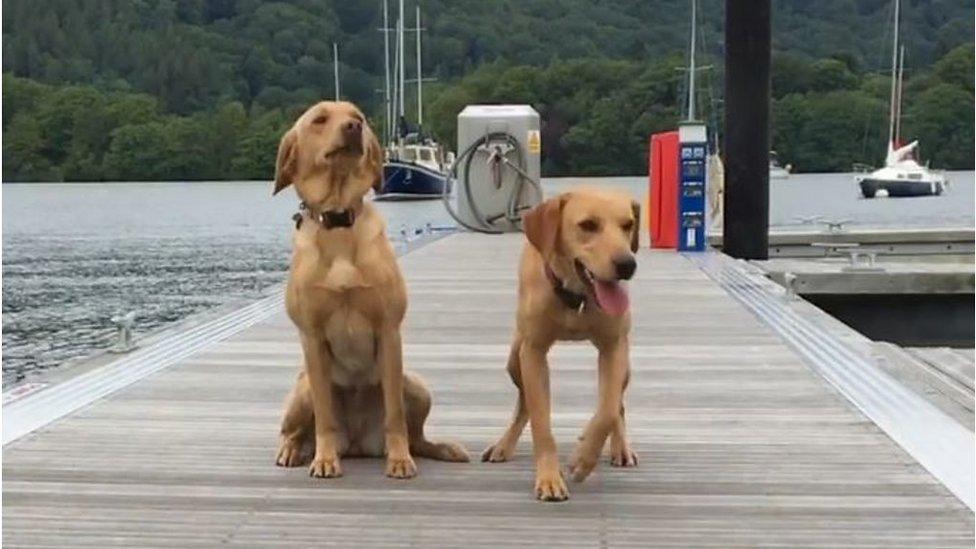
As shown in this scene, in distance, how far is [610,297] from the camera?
143 inches

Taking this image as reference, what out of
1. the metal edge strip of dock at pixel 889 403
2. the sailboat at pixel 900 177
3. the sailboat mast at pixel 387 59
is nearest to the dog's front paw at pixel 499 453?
the metal edge strip of dock at pixel 889 403

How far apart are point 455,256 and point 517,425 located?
8954 mm

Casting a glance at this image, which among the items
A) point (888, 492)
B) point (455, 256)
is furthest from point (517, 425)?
point (455, 256)

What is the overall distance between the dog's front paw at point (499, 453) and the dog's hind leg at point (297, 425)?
60cm

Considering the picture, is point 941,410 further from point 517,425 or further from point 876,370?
point 517,425

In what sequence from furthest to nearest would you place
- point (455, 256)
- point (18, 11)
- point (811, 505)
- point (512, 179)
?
point (18, 11), point (512, 179), point (455, 256), point (811, 505)

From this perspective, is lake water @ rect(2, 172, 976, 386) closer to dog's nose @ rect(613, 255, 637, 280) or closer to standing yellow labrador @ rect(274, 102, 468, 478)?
standing yellow labrador @ rect(274, 102, 468, 478)

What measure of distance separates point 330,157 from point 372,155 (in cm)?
13

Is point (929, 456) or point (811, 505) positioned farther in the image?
point (929, 456)

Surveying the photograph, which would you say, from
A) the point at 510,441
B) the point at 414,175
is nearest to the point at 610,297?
the point at 510,441

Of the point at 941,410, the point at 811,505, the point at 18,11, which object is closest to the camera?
the point at 811,505

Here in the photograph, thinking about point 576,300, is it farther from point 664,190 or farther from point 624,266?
point 664,190

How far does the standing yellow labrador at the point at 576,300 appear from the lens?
3633mm

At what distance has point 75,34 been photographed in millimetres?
52188
